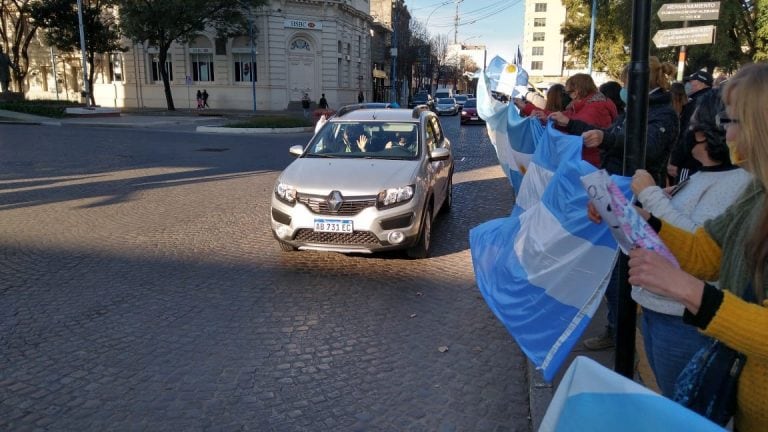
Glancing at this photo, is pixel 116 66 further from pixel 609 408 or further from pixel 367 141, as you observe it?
pixel 609 408

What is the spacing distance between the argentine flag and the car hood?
1753mm

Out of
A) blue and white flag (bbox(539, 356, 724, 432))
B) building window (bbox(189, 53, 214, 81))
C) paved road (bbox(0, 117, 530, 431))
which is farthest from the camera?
building window (bbox(189, 53, 214, 81))

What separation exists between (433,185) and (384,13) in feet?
266

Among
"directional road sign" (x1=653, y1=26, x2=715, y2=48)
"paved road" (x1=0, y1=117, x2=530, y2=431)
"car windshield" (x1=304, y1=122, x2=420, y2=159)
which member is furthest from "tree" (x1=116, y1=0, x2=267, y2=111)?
"car windshield" (x1=304, y1=122, x2=420, y2=159)

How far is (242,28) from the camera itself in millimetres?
42156

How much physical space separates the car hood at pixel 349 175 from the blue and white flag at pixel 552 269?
2.75m

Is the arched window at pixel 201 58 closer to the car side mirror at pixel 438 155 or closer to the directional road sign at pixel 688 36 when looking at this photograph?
the directional road sign at pixel 688 36

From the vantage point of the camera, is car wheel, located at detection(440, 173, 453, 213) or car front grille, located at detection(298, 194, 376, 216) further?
car wheel, located at detection(440, 173, 453, 213)

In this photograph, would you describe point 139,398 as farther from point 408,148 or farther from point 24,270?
point 408,148

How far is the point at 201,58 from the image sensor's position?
45.9 m

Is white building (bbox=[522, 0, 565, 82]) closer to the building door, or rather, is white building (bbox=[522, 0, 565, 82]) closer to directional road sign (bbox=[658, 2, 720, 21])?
the building door

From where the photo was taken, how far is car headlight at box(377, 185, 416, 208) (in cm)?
614

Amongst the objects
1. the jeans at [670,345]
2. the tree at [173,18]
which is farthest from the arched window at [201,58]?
the jeans at [670,345]

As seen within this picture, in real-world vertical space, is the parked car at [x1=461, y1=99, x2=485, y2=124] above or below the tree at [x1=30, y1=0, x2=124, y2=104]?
below
